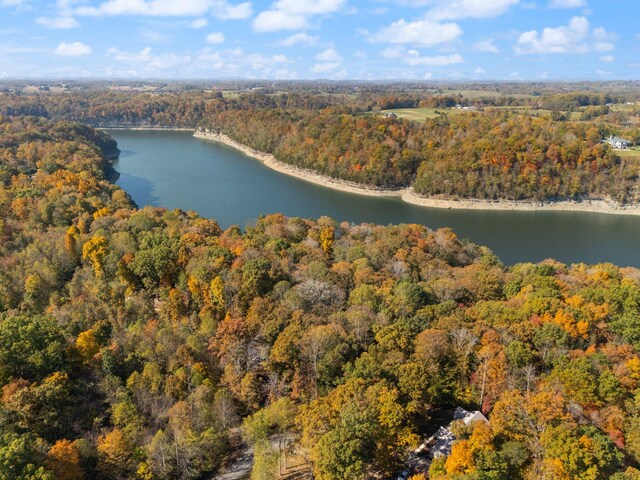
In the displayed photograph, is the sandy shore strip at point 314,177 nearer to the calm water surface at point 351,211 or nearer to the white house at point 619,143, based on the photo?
the calm water surface at point 351,211

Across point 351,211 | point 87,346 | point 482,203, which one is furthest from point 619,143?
point 87,346

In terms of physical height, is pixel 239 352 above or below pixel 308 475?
above

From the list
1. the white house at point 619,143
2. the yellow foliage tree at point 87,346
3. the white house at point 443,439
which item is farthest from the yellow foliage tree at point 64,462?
the white house at point 619,143

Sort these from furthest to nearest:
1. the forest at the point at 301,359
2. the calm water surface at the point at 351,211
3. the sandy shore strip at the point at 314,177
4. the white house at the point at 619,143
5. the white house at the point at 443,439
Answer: the white house at the point at 619,143
the sandy shore strip at the point at 314,177
the calm water surface at the point at 351,211
the white house at the point at 443,439
the forest at the point at 301,359

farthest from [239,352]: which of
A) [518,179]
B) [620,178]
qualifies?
[620,178]

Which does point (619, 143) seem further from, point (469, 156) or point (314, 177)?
point (314, 177)

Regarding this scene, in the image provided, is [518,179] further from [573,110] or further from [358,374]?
[573,110]
